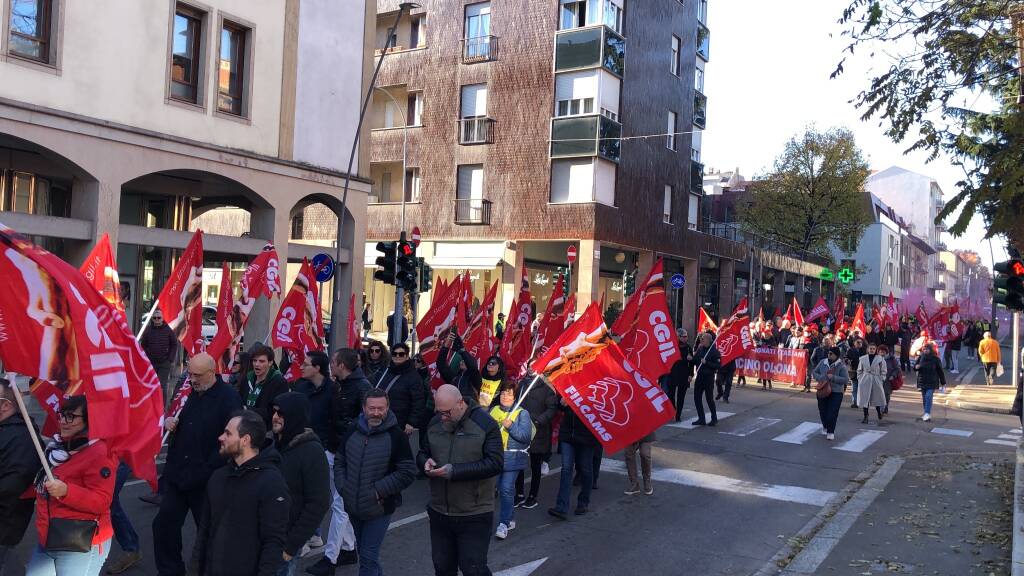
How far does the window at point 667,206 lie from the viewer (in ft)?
124

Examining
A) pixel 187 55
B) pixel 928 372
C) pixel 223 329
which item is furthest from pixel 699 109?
pixel 223 329

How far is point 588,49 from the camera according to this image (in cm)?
Answer: 3180

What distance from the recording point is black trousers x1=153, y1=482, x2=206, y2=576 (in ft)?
20.0

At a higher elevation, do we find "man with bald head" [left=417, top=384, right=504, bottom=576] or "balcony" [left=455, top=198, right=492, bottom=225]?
"balcony" [left=455, top=198, right=492, bottom=225]

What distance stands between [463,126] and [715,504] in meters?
26.0

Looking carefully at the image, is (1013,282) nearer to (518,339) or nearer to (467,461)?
(518,339)

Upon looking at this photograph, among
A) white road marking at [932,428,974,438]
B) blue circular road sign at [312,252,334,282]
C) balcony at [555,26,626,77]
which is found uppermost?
balcony at [555,26,626,77]

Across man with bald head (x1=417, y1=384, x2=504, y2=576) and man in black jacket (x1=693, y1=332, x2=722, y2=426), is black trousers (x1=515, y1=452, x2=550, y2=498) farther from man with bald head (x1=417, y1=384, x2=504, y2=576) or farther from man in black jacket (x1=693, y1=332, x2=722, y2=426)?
man in black jacket (x1=693, y1=332, x2=722, y2=426)

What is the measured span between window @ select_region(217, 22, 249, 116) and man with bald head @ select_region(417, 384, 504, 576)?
1435 centimetres

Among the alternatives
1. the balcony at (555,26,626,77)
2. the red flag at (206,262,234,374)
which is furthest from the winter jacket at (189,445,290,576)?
the balcony at (555,26,626,77)

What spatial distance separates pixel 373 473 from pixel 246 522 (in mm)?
1441

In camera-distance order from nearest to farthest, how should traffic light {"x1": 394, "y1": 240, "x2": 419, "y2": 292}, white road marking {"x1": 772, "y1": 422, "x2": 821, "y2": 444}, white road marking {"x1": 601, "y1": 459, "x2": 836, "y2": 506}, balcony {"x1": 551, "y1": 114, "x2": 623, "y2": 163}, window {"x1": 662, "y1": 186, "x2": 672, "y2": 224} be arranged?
white road marking {"x1": 601, "y1": 459, "x2": 836, "y2": 506} < white road marking {"x1": 772, "y1": 422, "x2": 821, "y2": 444} < traffic light {"x1": 394, "y1": 240, "x2": 419, "y2": 292} < balcony {"x1": 551, "y1": 114, "x2": 623, "y2": 163} < window {"x1": 662, "y1": 186, "x2": 672, "y2": 224}

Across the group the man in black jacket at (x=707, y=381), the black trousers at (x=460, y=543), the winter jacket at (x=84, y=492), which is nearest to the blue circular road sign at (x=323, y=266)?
the man in black jacket at (x=707, y=381)

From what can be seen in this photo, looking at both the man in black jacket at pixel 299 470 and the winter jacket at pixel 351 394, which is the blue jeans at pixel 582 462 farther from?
the man in black jacket at pixel 299 470
